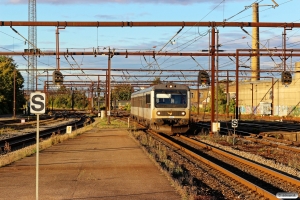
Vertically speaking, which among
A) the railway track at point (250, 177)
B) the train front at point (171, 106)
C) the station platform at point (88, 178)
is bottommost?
the railway track at point (250, 177)

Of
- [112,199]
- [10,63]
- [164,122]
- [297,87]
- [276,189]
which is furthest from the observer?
[10,63]

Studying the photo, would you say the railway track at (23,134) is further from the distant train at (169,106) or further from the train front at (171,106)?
the train front at (171,106)

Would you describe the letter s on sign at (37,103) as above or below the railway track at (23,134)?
above

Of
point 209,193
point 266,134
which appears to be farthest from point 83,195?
point 266,134

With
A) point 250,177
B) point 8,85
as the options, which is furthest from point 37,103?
point 8,85

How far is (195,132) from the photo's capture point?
1326 inches

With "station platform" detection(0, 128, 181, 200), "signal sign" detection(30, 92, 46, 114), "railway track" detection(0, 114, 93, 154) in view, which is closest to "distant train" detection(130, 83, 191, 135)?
"railway track" detection(0, 114, 93, 154)

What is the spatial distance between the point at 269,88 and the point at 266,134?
146ft

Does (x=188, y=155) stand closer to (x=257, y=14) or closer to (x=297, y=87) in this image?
(x=297, y=87)

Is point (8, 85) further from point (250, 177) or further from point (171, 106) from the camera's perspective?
point (250, 177)

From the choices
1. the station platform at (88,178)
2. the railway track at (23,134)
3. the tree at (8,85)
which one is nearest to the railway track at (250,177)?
the station platform at (88,178)

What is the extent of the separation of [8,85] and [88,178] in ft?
226

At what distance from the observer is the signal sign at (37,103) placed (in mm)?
9578

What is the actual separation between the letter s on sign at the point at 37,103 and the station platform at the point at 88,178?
181cm
